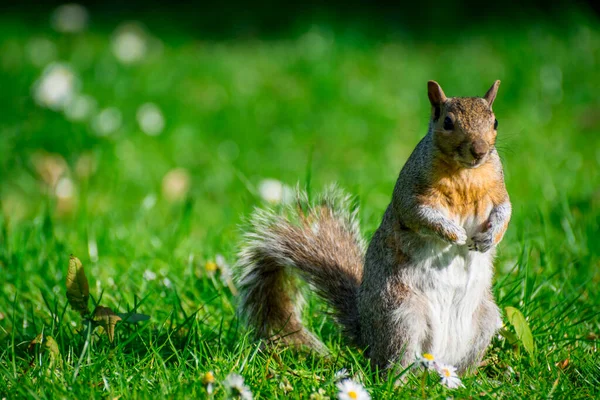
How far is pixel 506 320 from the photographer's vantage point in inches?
76.5

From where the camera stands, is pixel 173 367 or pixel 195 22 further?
pixel 195 22

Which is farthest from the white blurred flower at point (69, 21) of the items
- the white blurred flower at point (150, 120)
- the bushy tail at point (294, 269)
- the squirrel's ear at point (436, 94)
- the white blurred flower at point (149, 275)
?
A: the squirrel's ear at point (436, 94)

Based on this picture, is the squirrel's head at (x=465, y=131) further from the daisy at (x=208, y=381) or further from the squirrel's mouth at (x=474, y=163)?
the daisy at (x=208, y=381)

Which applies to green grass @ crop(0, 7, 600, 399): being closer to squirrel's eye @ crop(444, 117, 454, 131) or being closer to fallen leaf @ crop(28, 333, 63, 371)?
fallen leaf @ crop(28, 333, 63, 371)

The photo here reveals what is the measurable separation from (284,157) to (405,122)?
0.67 m

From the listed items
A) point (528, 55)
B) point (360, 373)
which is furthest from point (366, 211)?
point (528, 55)

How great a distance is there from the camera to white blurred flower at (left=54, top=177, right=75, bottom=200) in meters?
3.12

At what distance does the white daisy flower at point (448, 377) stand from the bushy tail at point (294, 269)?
289mm

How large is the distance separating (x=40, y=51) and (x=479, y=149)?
11.5 feet

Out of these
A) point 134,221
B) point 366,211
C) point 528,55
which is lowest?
point 134,221

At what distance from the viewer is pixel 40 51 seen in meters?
4.49

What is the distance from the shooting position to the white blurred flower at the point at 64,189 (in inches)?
123

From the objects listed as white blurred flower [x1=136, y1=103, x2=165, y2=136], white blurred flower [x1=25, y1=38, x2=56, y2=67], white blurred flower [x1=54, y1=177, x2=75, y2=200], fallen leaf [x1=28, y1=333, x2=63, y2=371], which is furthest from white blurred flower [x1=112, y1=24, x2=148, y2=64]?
fallen leaf [x1=28, y1=333, x2=63, y2=371]

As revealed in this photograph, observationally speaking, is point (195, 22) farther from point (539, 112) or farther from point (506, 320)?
point (506, 320)
